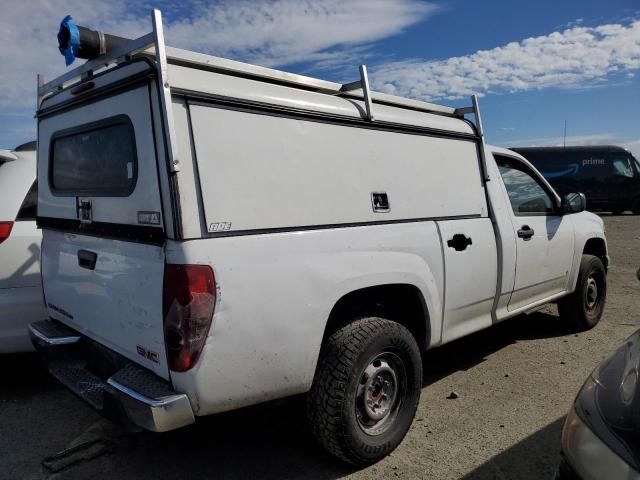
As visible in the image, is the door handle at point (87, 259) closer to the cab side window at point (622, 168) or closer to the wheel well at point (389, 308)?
the wheel well at point (389, 308)

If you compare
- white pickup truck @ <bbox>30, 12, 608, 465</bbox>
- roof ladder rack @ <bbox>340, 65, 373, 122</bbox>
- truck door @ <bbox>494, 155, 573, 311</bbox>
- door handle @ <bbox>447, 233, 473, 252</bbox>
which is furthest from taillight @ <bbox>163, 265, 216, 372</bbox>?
truck door @ <bbox>494, 155, 573, 311</bbox>

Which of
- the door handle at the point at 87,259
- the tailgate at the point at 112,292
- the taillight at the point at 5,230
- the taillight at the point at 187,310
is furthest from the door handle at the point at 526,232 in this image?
the taillight at the point at 5,230

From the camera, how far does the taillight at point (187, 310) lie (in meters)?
2.25

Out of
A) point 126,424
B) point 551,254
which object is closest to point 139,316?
point 126,424

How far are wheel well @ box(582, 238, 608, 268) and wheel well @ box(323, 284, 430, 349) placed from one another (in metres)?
2.90

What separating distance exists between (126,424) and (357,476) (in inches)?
50.1

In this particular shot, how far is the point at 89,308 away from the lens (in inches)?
115

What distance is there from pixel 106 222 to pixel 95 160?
0.45 meters

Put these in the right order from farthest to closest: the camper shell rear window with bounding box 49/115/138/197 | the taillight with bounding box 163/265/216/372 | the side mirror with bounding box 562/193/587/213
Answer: the side mirror with bounding box 562/193/587/213, the camper shell rear window with bounding box 49/115/138/197, the taillight with bounding box 163/265/216/372

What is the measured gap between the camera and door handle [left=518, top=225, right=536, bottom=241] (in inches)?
165

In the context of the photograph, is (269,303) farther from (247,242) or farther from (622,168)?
(622,168)

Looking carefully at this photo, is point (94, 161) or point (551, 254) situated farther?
point (551, 254)

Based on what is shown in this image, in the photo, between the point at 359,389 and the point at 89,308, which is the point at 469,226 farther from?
the point at 89,308

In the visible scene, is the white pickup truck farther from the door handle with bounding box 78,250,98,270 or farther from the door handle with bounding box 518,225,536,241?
the door handle with bounding box 518,225,536,241
